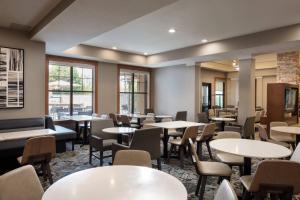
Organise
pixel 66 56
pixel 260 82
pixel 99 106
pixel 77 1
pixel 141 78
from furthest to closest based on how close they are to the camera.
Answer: pixel 260 82
pixel 141 78
pixel 99 106
pixel 66 56
pixel 77 1

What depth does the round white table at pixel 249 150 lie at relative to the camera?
244 centimetres

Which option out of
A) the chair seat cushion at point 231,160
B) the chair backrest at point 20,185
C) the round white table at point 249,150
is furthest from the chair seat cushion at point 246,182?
the chair backrest at point 20,185

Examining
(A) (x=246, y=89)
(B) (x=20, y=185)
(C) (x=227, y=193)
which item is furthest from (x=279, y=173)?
(A) (x=246, y=89)

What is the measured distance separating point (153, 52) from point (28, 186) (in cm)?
712

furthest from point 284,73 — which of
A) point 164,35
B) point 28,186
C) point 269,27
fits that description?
point 28,186

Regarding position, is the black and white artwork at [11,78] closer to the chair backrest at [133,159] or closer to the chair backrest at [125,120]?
the chair backrest at [125,120]

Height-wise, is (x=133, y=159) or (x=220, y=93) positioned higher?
Result: (x=220, y=93)

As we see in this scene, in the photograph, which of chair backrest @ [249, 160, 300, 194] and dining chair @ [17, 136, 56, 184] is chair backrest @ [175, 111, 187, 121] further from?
chair backrest @ [249, 160, 300, 194]

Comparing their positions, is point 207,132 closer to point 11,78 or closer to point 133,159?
point 133,159

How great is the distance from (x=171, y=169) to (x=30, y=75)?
12.6ft

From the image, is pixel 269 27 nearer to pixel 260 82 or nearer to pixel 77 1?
pixel 77 1

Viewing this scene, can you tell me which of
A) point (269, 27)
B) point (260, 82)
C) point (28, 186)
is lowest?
point (28, 186)

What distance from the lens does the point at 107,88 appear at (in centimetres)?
844

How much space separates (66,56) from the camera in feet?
23.8
